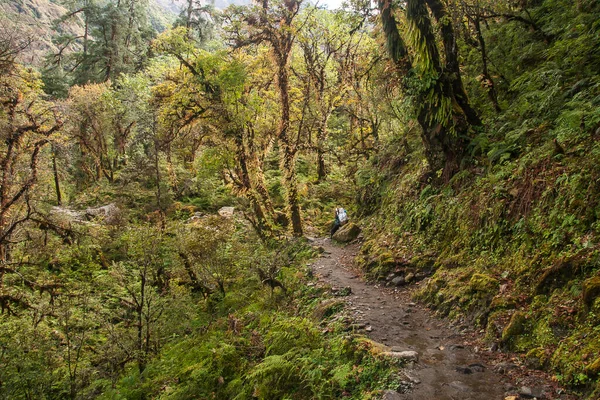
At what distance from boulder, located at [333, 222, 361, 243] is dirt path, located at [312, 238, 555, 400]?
3.70 m

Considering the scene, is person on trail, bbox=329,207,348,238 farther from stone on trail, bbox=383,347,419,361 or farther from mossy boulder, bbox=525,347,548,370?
mossy boulder, bbox=525,347,548,370

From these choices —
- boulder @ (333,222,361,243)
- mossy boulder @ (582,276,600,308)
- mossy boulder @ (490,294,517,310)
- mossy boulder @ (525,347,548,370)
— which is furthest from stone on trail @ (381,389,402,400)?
boulder @ (333,222,361,243)

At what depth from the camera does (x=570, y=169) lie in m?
5.30

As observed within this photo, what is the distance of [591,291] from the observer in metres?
3.88

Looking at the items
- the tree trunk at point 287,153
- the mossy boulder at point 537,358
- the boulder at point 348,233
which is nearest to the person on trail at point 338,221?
the boulder at point 348,233

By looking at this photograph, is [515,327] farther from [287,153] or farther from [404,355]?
[287,153]

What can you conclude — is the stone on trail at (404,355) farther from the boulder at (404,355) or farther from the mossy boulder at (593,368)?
the mossy boulder at (593,368)

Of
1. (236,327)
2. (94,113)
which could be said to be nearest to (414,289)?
(236,327)

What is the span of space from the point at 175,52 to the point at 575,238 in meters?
13.8

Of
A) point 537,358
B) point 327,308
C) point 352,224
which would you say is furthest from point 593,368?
point 352,224

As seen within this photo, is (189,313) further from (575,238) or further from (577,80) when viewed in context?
(577,80)

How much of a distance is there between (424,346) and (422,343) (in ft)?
0.37

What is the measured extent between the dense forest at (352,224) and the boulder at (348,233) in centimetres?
54

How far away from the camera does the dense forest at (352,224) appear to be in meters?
4.80
